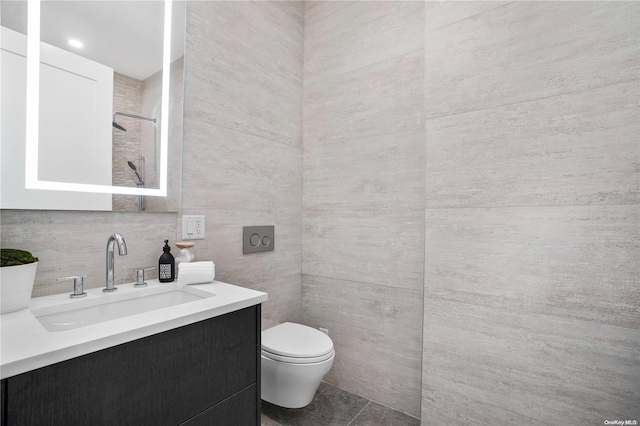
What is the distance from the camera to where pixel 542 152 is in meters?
1.26

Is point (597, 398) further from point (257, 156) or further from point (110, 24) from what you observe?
point (110, 24)

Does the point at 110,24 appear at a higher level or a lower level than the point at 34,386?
higher

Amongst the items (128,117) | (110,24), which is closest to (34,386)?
(128,117)

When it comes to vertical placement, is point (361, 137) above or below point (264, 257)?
above

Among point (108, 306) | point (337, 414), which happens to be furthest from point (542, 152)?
point (108, 306)

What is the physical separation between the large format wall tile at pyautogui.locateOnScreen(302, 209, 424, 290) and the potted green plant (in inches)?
54.7

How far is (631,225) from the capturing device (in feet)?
3.62

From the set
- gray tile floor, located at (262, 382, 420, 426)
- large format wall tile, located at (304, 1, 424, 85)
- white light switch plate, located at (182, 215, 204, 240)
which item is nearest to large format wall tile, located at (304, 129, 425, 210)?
large format wall tile, located at (304, 1, 424, 85)

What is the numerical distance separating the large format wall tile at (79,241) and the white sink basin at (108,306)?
0.14 m

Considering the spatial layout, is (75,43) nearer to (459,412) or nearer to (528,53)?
(528,53)

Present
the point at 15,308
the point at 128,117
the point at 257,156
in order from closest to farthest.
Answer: the point at 15,308 < the point at 128,117 < the point at 257,156

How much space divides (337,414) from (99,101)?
183cm

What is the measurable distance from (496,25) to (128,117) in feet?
5.25

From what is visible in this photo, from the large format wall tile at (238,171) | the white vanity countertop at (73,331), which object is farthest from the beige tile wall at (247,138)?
the white vanity countertop at (73,331)
